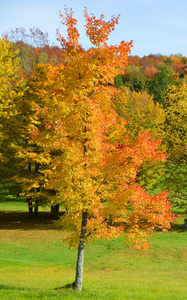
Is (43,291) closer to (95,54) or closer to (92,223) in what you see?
(92,223)

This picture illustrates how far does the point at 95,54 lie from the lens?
10.4 metres

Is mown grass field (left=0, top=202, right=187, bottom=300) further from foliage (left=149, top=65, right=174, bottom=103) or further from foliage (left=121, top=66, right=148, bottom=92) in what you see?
foliage (left=121, top=66, right=148, bottom=92)

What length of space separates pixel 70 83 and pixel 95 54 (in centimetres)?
126

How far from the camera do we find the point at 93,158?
389 inches

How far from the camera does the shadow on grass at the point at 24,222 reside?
24609 mm

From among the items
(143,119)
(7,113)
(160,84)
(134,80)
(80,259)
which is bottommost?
(80,259)

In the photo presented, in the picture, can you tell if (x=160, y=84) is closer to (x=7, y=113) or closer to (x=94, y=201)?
(x=7, y=113)

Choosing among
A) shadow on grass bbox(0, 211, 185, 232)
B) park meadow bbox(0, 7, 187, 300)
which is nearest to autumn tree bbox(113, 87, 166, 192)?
shadow on grass bbox(0, 211, 185, 232)

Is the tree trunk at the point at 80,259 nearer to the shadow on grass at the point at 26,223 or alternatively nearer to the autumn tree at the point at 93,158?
the autumn tree at the point at 93,158

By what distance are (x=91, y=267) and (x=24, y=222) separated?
41.6 ft

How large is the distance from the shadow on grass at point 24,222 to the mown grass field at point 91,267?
8cm

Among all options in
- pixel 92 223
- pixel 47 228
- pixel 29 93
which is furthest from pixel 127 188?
pixel 29 93

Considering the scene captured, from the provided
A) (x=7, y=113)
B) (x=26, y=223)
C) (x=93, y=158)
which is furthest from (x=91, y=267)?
(x=7, y=113)

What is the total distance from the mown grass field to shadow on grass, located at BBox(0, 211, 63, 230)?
8cm
